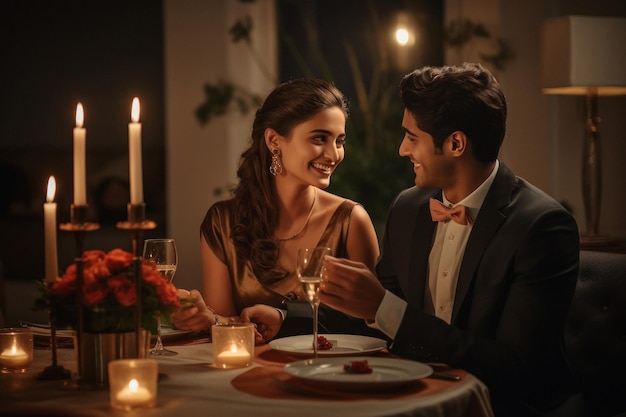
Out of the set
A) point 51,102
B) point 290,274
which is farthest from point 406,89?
point 51,102

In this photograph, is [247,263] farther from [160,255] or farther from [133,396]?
[133,396]

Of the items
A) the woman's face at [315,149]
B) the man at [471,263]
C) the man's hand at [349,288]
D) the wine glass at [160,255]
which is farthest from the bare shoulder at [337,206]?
the man's hand at [349,288]

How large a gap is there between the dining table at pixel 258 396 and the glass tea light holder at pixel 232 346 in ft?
0.07

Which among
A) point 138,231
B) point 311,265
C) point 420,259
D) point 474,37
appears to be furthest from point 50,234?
point 474,37

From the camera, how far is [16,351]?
6.48 feet

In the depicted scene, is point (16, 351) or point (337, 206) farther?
point (337, 206)

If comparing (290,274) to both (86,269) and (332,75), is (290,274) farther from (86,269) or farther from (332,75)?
(332,75)

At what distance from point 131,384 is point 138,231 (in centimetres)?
28

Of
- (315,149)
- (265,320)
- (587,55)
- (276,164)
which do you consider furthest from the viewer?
(587,55)

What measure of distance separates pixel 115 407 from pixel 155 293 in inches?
10.9

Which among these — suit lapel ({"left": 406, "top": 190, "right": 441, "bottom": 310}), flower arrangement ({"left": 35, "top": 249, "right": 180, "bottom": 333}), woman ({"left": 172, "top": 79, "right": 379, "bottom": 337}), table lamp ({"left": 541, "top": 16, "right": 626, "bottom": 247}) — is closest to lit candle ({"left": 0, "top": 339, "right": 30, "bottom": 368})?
flower arrangement ({"left": 35, "top": 249, "right": 180, "bottom": 333})

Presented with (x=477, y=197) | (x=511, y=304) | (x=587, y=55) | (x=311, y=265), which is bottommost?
(x=511, y=304)

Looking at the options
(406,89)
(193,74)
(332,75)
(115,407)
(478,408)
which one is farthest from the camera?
(332,75)

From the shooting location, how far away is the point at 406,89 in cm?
243
